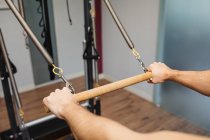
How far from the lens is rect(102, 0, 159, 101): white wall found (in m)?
2.62

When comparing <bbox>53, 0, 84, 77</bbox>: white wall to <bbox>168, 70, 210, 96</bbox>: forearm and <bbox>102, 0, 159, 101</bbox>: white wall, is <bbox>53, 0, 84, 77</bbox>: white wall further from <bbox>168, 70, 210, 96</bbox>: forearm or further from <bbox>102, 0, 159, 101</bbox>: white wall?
<bbox>168, 70, 210, 96</bbox>: forearm

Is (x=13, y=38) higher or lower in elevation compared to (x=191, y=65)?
higher

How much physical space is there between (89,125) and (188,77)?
0.69 meters

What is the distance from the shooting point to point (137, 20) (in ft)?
9.04

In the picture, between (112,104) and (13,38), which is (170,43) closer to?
(112,104)

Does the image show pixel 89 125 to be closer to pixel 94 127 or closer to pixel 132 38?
pixel 94 127

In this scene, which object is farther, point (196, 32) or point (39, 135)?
point (196, 32)

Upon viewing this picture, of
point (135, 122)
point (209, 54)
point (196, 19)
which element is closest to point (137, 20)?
point (196, 19)

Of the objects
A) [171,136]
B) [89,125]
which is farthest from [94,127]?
[171,136]

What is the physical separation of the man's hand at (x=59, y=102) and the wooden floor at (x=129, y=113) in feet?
5.28

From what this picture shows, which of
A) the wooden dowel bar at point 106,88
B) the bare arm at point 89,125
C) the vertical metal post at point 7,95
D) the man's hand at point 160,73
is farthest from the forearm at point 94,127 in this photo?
the vertical metal post at point 7,95

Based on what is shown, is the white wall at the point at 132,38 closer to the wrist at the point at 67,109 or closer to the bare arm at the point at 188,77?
the bare arm at the point at 188,77

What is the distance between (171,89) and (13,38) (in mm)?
2008

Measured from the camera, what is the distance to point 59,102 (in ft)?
2.92
